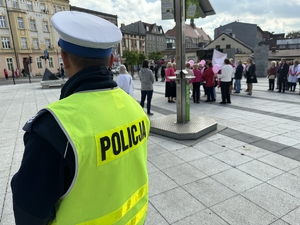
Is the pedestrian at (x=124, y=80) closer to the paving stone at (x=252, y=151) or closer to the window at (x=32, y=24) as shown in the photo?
the paving stone at (x=252, y=151)

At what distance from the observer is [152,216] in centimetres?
262

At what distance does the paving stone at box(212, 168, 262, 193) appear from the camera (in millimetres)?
3160

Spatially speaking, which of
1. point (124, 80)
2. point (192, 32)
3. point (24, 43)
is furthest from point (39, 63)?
point (192, 32)

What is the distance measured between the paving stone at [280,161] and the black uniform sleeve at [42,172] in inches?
150

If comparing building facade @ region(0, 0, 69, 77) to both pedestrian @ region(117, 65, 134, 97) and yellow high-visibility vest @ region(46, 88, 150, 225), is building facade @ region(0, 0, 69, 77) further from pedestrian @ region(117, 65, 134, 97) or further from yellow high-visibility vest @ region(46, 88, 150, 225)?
yellow high-visibility vest @ region(46, 88, 150, 225)

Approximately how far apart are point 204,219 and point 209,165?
4.61 feet

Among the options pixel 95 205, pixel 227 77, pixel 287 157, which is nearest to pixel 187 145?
pixel 287 157

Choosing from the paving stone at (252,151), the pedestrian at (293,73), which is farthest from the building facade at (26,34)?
the paving stone at (252,151)

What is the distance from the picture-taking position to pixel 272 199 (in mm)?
2863

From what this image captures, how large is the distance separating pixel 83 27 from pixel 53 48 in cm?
4922

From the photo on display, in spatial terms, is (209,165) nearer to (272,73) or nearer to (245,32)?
(272,73)

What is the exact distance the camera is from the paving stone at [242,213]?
2482 mm

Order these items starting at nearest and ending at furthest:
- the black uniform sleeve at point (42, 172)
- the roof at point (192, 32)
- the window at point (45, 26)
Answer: the black uniform sleeve at point (42, 172) < the window at point (45, 26) < the roof at point (192, 32)

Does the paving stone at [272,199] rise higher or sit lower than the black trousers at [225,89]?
lower
